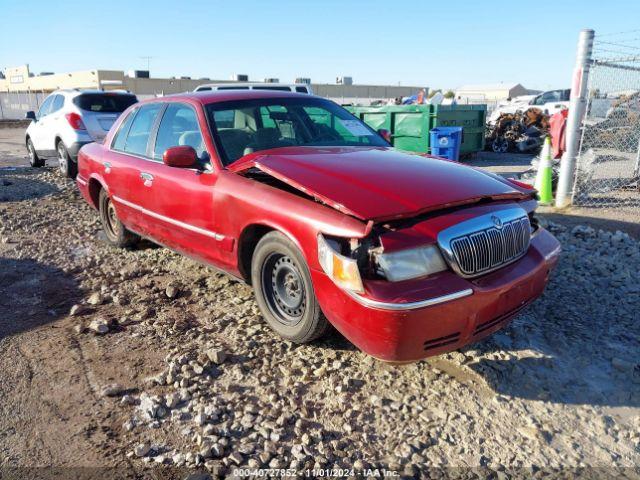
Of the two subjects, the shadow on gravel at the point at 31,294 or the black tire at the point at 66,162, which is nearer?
the shadow on gravel at the point at 31,294

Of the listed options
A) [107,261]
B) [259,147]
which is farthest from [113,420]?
[107,261]

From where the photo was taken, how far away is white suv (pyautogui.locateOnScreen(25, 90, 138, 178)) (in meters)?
10.00

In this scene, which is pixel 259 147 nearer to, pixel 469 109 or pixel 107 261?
pixel 107 261

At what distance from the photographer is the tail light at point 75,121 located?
998cm

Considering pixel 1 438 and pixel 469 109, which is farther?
pixel 469 109

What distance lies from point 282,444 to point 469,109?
11.6 metres

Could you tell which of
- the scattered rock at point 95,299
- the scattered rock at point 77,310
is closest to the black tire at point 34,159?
the scattered rock at point 95,299

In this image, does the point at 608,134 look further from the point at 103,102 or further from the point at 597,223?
the point at 103,102

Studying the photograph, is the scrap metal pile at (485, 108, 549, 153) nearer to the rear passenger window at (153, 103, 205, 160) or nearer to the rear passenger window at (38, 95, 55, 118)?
the rear passenger window at (38, 95, 55, 118)

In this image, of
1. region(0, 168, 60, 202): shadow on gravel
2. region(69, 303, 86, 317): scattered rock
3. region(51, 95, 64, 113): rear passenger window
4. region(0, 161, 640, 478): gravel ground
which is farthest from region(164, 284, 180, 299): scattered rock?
region(51, 95, 64, 113): rear passenger window

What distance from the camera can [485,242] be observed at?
2.90m

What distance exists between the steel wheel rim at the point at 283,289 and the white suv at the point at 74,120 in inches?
308

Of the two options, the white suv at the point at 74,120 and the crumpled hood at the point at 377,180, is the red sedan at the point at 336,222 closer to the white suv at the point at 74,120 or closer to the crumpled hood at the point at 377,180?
the crumpled hood at the point at 377,180

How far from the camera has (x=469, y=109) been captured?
12602 mm
